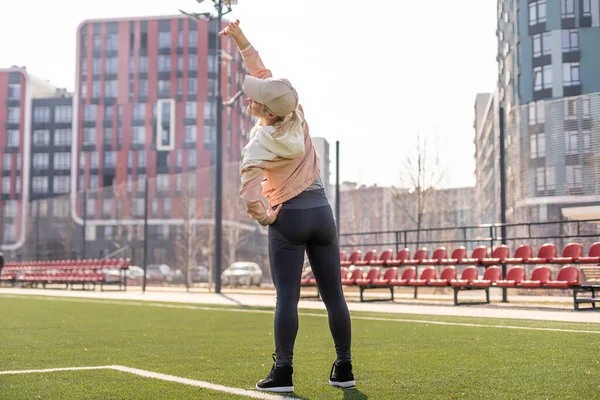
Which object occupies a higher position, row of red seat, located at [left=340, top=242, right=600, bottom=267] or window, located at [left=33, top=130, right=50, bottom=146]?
window, located at [left=33, top=130, right=50, bottom=146]

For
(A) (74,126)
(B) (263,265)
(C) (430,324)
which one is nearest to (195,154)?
(A) (74,126)

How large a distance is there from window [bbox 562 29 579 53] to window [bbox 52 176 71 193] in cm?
5689

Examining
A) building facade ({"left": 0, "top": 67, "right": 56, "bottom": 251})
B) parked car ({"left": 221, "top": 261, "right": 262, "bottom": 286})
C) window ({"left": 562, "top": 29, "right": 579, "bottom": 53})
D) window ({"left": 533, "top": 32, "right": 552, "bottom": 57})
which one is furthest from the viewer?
building facade ({"left": 0, "top": 67, "right": 56, "bottom": 251})

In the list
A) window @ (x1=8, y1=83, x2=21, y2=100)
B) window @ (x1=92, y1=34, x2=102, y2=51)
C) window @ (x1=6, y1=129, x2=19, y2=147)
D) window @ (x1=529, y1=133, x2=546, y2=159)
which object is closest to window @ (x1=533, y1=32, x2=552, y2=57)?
window @ (x1=529, y1=133, x2=546, y2=159)

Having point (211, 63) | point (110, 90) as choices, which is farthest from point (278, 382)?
point (110, 90)

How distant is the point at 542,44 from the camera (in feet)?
175

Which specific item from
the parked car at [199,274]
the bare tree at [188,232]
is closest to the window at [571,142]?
the bare tree at [188,232]

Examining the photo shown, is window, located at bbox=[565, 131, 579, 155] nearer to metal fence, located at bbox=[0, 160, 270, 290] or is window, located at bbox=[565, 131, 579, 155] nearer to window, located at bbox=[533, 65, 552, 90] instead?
metal fence, located at bbox=[0, 160, 270, 290]

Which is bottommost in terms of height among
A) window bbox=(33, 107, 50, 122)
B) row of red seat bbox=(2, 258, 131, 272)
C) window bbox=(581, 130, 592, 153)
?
row of red seat bbox=(2, 258, 131, 272)

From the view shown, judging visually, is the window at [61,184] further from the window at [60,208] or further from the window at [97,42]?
the window at [60,208]

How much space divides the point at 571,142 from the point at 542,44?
36728 millimetres

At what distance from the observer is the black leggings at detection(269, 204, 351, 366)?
414 centimetres

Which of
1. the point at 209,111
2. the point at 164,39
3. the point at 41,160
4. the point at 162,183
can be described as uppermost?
the point at 164,39

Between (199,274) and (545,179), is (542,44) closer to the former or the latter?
(199,274)
